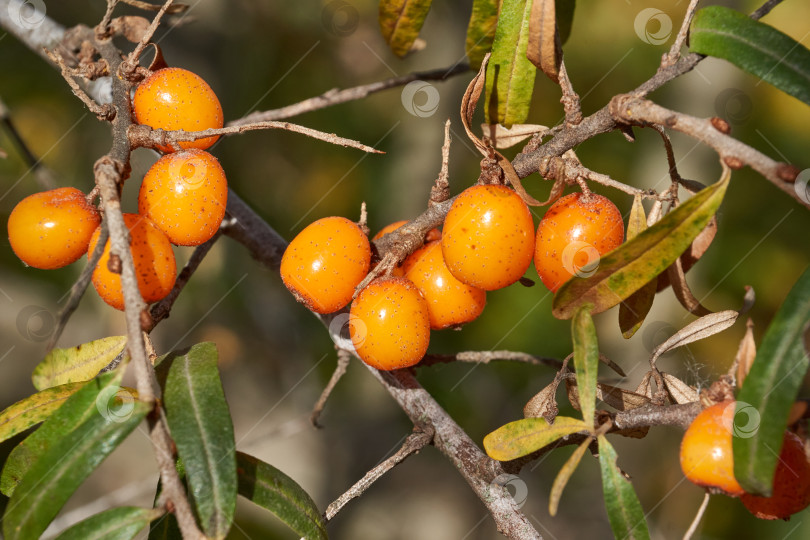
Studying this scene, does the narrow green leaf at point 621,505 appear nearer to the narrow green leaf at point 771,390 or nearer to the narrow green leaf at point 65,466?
the narrow green leaf at point 771,390

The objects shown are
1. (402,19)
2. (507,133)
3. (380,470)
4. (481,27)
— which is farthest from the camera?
(402,19)

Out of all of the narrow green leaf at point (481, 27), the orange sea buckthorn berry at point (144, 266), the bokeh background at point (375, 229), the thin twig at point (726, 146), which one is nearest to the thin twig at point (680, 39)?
the thin twig at point (726, 146)

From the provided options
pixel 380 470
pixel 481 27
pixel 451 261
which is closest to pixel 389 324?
pixel 451 261

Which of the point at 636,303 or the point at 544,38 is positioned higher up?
the point at 544,38

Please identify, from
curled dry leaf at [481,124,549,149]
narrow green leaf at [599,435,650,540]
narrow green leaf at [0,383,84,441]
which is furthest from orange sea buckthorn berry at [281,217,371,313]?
narrow green leaf at [599,435,650,540]

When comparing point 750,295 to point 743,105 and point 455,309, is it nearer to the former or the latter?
point 455,309

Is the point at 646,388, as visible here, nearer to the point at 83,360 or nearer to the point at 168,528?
the point at 168,528
